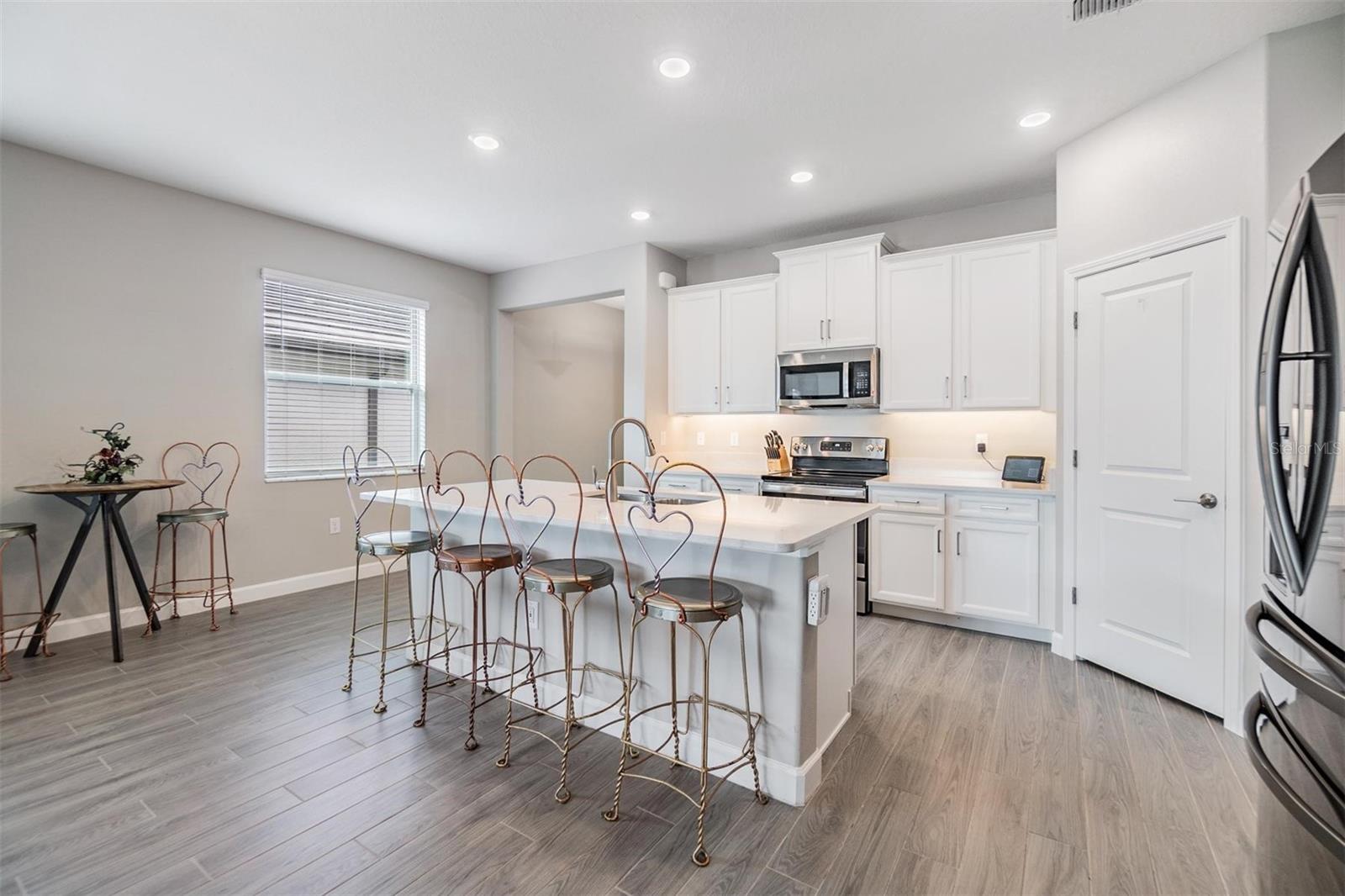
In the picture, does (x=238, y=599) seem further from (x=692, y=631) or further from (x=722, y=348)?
(x=722, y=348)

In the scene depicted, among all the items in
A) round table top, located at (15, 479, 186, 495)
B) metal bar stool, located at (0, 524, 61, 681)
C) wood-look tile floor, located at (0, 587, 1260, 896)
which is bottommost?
wood-look tile floor, located at (0, 587, 1260, 896)

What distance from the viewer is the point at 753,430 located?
503 centimetres

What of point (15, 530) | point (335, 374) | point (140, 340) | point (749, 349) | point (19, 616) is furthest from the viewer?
point (749, 349)

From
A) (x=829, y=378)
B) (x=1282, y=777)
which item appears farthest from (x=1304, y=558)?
(x=829, y=378)

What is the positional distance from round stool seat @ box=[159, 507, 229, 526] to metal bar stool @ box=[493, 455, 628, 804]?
7.44 ft

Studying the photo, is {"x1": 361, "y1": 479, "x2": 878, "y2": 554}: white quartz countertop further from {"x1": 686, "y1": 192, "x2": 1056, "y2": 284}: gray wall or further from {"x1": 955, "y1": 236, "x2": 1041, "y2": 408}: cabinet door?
{"x1": 686, "y1": 192, "x2": 1056, "y2": 284}: gray wall

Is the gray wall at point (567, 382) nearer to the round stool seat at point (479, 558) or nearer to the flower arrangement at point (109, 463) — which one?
the flower arrangement at point (109, 463)

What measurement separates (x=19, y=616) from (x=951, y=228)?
616 cm

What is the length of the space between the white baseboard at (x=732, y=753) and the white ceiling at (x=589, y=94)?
8.78 feet

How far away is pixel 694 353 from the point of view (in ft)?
16.3

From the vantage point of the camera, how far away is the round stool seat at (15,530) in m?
2.84

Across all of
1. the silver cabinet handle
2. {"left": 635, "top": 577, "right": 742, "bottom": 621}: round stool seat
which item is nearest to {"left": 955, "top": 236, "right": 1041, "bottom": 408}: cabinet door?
the silver cabinet handle

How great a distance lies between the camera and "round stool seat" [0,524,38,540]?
9.30 ft

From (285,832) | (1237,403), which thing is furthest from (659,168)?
(285,832)
